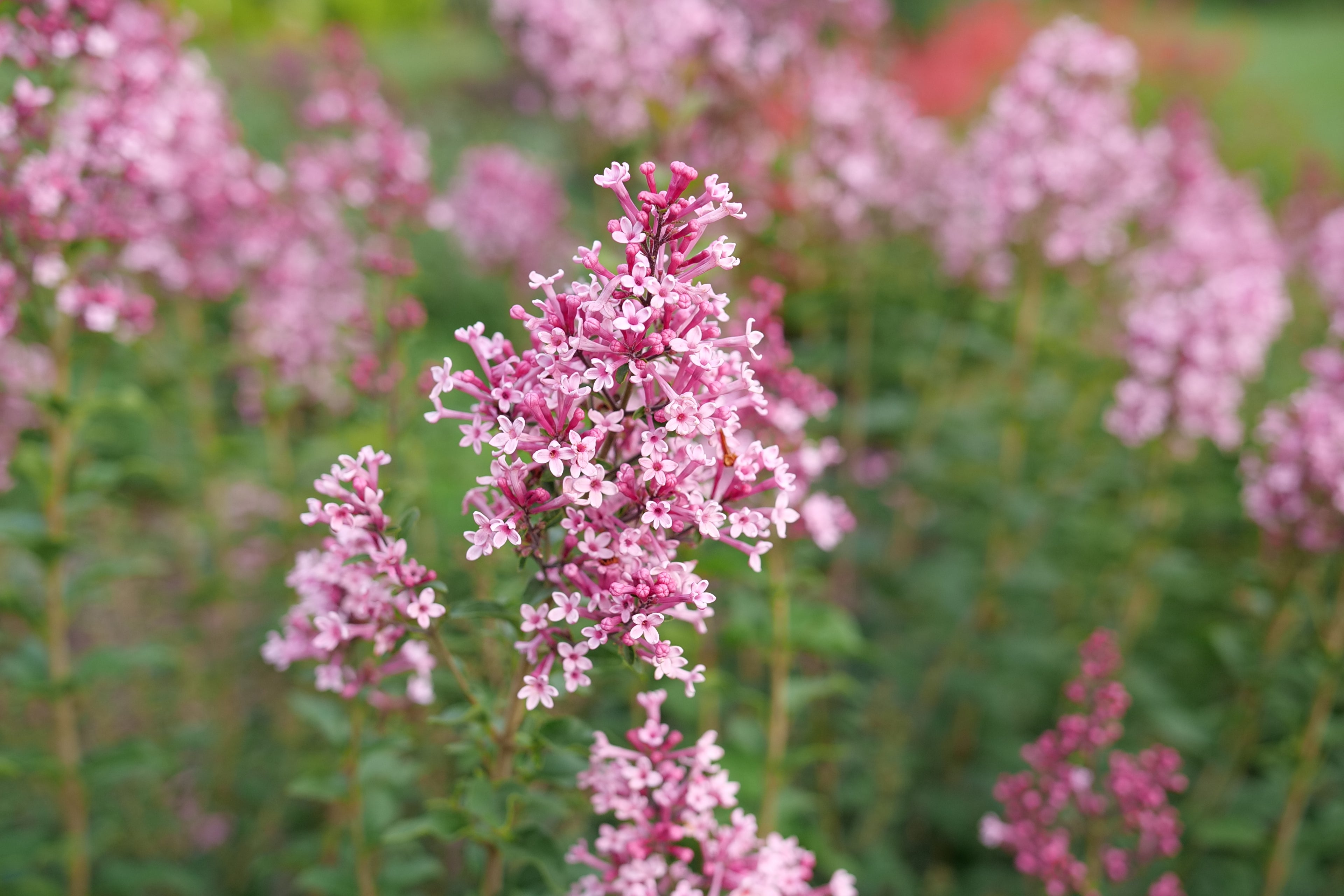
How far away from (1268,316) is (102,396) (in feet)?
16.8

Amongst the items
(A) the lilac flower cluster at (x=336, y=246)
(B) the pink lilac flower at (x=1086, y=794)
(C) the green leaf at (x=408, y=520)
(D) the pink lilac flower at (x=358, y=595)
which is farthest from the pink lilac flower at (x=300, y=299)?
(B) the pink lilac flower at (x=1086, y=794)

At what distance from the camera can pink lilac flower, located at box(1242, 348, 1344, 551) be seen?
342 centimetres

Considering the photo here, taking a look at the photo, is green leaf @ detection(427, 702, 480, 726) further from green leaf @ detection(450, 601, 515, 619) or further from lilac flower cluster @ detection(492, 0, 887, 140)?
lilac flower cluster @ detection(492, 0, 887, 140)

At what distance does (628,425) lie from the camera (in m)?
1.75

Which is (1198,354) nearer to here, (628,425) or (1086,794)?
(1086,794)

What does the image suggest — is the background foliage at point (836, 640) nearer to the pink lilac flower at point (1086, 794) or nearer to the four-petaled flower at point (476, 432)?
the four-petaled flower at point (476, 432)

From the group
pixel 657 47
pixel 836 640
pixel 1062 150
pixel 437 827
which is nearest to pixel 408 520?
A: pixel 437 827

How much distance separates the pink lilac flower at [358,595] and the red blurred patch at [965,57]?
40.0ft

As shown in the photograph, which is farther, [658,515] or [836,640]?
[836,640]

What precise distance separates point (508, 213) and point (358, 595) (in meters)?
4.52

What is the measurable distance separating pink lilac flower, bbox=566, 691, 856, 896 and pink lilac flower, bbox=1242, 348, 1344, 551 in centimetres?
263

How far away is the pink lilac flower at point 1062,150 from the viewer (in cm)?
465

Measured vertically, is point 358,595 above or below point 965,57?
below

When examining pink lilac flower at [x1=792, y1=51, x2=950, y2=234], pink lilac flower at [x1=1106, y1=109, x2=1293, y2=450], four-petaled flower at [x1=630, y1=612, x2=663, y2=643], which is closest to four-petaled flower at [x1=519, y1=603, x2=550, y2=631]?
four-petaled flower at [x1=630, y1=612, x2=663, y2=643]
